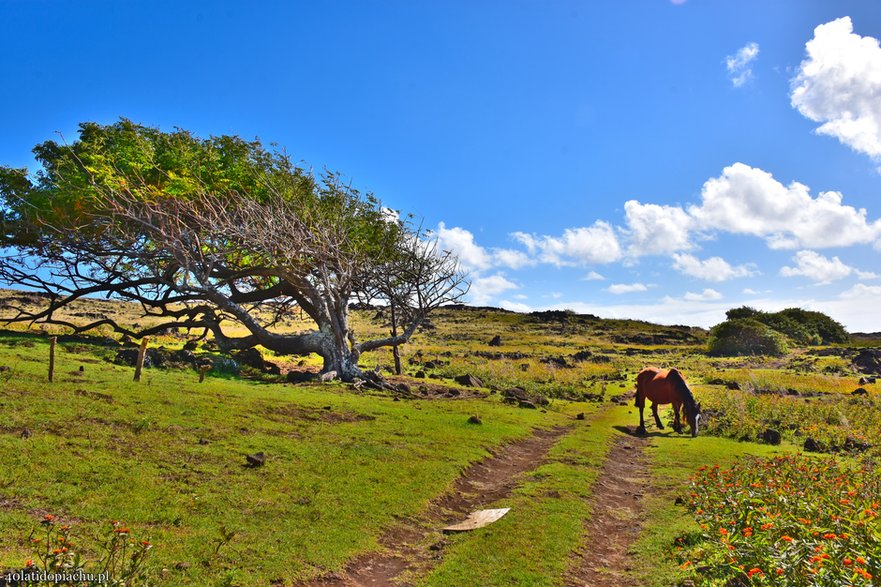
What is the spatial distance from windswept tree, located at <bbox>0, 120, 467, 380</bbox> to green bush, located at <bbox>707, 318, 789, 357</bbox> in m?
60.9

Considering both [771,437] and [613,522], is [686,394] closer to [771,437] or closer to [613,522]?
[771,437]

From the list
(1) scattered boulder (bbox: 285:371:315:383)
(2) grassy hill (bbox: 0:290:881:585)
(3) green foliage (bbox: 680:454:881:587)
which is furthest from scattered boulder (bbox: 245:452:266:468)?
(1) scattered boulder (bbox: 285:371:315:383)

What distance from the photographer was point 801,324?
96.9m

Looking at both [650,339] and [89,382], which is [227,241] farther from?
[650,339]

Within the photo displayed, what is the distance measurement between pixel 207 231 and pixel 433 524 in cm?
2273

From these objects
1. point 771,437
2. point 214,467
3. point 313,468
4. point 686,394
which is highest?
point 686,394

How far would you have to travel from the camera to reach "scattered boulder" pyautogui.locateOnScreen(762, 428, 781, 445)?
1988cm

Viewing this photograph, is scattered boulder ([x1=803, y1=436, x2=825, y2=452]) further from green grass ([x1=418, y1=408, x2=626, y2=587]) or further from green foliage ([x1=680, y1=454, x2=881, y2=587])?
green grass ([x1=418, y1=408, x2=626, y2=587])

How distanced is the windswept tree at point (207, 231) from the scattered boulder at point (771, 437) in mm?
19389

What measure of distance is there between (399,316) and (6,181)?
86.5ft

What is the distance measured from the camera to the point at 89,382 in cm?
1678

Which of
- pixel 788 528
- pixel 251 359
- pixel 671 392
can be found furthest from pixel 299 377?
pixel 788 528

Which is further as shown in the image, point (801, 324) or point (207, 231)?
point (801, 324)

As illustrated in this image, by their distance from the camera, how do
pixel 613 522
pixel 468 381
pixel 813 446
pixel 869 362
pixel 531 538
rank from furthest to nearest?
1. pixel 869 362
2. pixel 468 381
3. pixel 813 446
4. pixel 613 522
5. pixel 531 538
